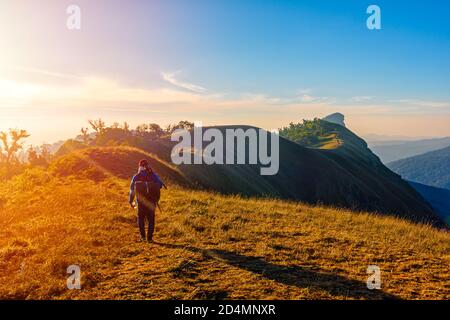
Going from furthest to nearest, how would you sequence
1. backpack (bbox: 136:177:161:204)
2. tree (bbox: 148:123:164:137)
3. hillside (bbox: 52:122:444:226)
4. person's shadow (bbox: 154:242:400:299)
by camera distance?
1. tree (bbox: 148:123:164:137)
2. hillside (bbox: 52:122:444:226)
3. backpack (bbox: 136:177:161:204)
4. person's shadow (bbox: 154:242:400:299)

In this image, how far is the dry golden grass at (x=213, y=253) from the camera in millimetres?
8883

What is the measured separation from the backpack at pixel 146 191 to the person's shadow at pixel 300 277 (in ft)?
9.52

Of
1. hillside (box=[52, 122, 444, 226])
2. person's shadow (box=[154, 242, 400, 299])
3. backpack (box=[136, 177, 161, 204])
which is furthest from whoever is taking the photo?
hillside (box=[52, 122, 444, 226])

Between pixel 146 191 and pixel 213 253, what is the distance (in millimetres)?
3425

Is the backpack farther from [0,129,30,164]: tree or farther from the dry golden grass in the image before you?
[0,129,30,164]: tree

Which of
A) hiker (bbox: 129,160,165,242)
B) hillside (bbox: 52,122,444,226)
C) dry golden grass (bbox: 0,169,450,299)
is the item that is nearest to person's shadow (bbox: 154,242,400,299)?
dry golden grass (bbox: 0,169,450,299)

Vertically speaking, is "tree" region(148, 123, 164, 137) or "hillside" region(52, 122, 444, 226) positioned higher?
"tree" region(148, 123, 164, 137)

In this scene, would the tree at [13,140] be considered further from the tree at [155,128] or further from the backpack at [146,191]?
the backpack at [146,191]

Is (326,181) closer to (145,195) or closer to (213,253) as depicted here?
(145,195)

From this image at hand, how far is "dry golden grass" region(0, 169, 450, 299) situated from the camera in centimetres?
888

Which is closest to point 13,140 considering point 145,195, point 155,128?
point 155,128

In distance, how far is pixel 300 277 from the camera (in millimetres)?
Result: 9609

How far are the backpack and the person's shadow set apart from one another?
9.52 ft

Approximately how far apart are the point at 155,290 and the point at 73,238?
5.79 metres
